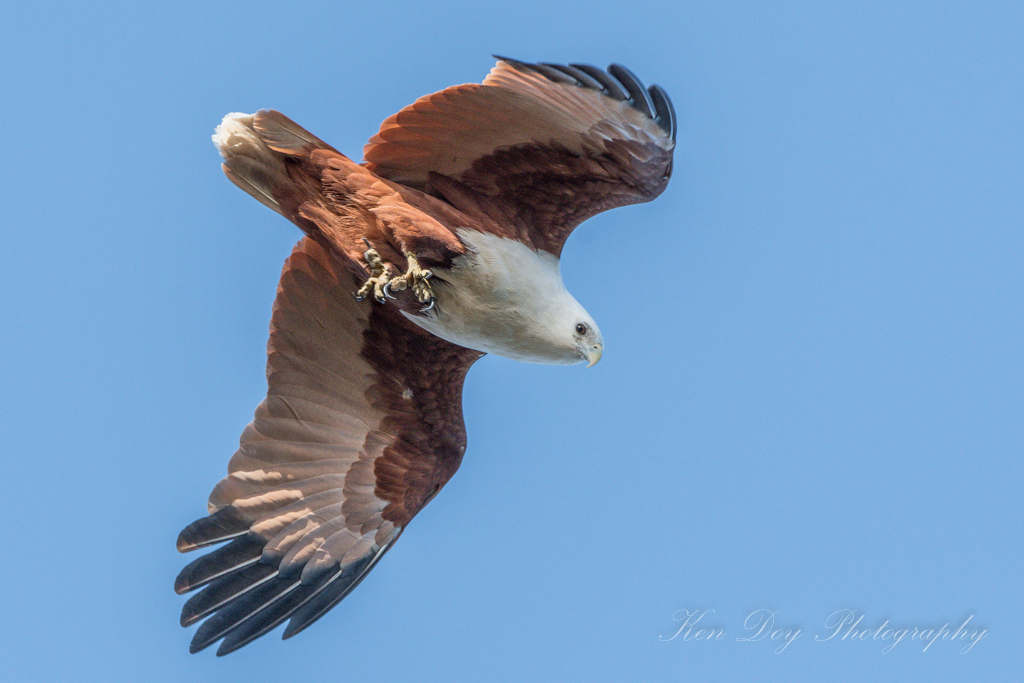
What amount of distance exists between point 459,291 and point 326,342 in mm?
1341

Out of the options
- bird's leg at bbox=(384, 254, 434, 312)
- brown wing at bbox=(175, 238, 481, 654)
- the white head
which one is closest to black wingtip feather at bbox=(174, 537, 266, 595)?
brown wing at bbox=(175, 238, 481, 654)

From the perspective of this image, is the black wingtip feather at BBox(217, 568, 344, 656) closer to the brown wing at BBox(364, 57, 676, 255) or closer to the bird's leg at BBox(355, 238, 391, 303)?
the bird's leg at BBox(355, 238, 391, 303)

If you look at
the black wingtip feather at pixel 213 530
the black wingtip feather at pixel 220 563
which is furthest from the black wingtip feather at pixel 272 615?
the black wingtip feather at pixel 213 530

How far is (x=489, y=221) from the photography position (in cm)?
672

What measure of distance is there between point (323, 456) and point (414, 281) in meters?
1.81

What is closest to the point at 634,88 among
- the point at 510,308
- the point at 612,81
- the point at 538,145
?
the point at 612,81

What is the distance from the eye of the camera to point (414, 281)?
251 inches

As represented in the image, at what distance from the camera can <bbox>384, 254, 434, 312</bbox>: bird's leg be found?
6.34m

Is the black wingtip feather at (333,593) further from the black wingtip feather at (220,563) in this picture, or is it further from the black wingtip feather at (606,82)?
the black wingtip feather at (606,82)

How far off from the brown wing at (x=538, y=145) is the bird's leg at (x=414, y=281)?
0.61 m

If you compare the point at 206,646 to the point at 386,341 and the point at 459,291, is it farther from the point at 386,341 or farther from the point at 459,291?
the point at 459,291

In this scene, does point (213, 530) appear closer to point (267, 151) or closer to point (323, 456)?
point (323, 456)

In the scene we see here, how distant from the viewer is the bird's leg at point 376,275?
6.35 m

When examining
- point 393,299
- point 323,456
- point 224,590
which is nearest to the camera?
point 393,299
